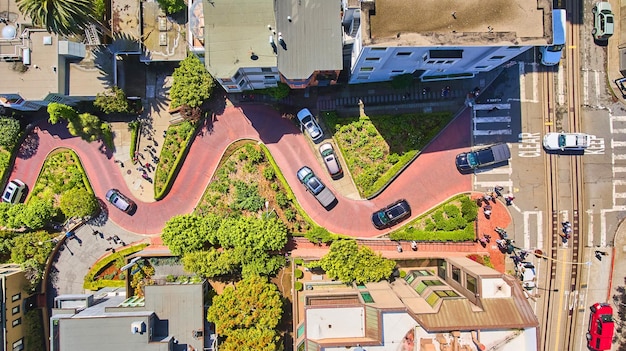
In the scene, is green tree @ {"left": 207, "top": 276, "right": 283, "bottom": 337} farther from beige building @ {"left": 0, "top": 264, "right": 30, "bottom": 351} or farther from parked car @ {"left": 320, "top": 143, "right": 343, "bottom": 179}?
beige building @ {"left": 0, "top": 264, "right": 30, "bottom": 351}

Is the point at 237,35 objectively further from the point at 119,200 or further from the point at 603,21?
the point at 603,21

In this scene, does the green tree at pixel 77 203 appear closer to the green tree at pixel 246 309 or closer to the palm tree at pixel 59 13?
the palm tree at pixel 59 13

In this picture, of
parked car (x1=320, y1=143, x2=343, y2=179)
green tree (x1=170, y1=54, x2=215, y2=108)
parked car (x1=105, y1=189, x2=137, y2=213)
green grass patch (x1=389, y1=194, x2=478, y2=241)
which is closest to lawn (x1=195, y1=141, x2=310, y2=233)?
parked car (x1=320, y1=143, x2=343, y2=179)

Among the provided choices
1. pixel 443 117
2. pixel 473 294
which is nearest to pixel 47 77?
pixel 443 117

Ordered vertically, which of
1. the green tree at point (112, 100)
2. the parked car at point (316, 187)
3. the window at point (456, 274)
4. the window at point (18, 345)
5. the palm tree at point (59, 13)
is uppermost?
the palm tree at point (59, 13)

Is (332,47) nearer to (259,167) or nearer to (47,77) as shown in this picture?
(259,167)

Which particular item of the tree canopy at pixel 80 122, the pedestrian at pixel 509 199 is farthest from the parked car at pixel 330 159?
the tree canopy at pixel 80 122

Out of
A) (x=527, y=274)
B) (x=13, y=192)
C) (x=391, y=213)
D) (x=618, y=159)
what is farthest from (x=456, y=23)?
(x=13, y=192)
